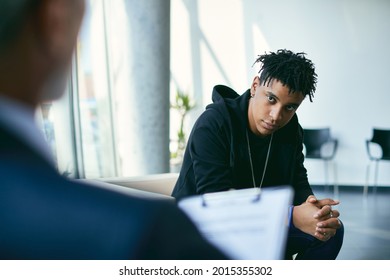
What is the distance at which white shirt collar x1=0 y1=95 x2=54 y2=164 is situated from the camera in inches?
15.9

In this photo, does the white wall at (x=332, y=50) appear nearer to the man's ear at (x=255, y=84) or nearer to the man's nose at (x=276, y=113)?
the man's ear at (x=255, y=84)

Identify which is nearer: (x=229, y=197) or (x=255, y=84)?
(x=229, y=197)

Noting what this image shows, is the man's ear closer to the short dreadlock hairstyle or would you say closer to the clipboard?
the short dreadlock hairstyle

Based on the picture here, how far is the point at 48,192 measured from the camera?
1.41 ft

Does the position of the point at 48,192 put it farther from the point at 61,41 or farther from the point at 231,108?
the point at 231,108

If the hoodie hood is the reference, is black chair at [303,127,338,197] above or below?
below

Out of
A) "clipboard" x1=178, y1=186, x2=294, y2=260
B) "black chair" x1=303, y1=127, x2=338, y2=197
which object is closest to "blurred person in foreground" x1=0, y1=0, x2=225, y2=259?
"clipboard" x1=178, y1=186, x2=294, y2=260

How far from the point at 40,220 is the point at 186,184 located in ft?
4.03

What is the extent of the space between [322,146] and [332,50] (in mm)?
756

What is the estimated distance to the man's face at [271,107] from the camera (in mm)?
1575

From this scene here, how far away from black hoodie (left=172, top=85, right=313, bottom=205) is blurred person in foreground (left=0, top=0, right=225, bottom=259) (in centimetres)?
105

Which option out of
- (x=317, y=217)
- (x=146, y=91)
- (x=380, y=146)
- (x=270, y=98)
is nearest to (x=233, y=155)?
(x=270, y=98)

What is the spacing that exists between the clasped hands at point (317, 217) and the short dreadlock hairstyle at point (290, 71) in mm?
439
